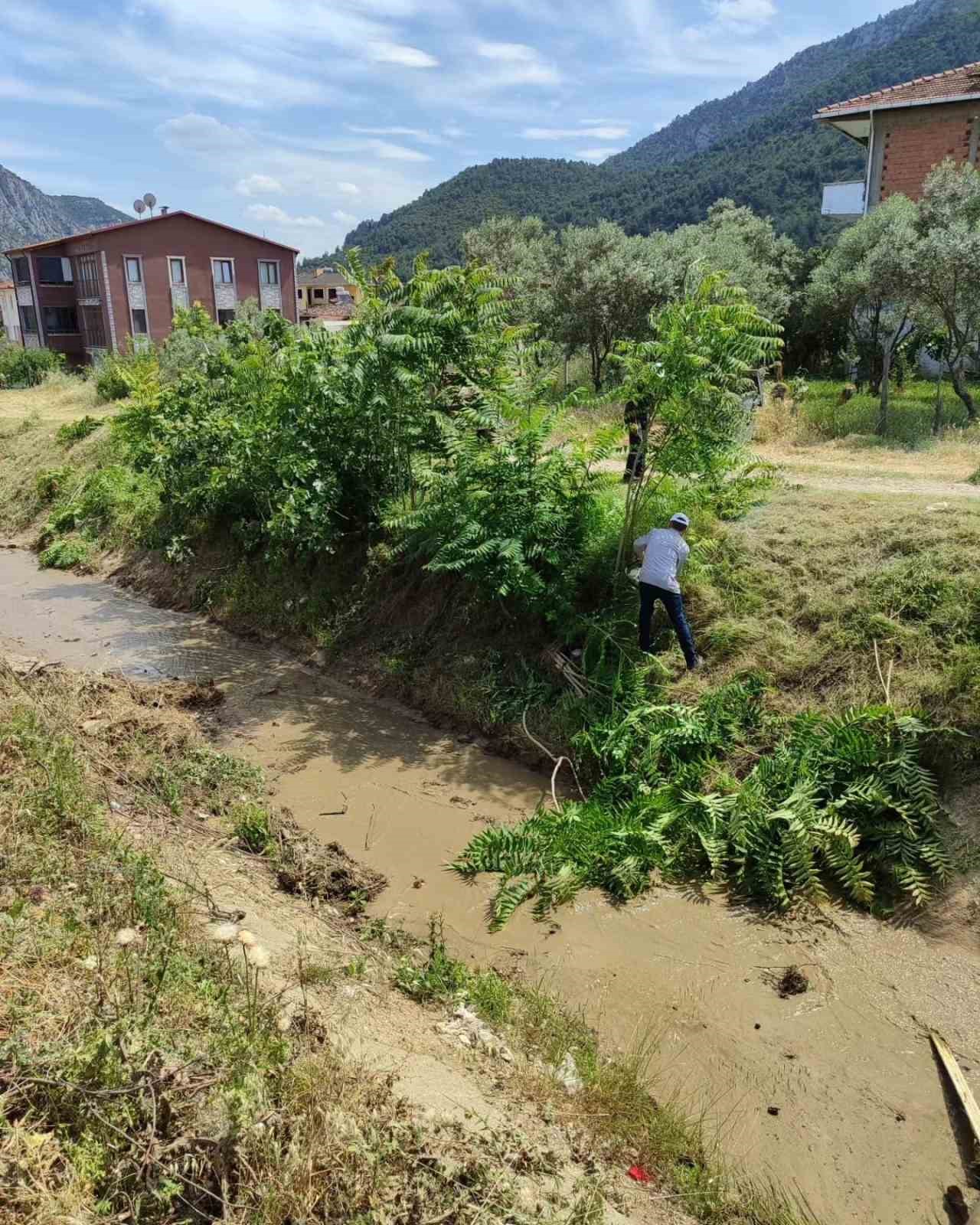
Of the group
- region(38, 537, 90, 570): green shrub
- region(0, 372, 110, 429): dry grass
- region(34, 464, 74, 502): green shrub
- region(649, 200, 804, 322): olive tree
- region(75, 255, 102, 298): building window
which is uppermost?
region(75, 255, 102, 298): building window

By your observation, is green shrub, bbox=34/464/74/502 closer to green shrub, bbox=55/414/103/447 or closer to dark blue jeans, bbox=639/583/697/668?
green shrub, bbox=55/414/103/447

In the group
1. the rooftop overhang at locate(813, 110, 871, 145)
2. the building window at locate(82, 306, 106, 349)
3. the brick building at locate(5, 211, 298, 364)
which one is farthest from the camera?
the building window at locate(82, 306, 106, 349)

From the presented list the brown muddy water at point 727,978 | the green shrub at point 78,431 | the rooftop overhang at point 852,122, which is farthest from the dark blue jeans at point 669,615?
the rooftop overhang at point 852,122

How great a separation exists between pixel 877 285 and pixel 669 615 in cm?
1040

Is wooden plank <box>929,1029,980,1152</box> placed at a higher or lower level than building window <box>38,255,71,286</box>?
lower

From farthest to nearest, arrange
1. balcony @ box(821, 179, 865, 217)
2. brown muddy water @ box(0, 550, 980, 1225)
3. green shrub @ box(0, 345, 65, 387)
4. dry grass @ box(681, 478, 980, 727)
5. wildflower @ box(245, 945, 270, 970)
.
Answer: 1. green shrub @ box(0, 345, 65, 387)
2. balcony @ box(821, 179, 865, 217)
3. dry grass @ box(681, 478, 980, 727)
4. brown muddy water @ box(0, 550, 980, 1225)
5. wildflower @ box(245, 945, 270, 970)

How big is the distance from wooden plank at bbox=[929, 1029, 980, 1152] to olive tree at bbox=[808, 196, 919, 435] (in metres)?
12.9

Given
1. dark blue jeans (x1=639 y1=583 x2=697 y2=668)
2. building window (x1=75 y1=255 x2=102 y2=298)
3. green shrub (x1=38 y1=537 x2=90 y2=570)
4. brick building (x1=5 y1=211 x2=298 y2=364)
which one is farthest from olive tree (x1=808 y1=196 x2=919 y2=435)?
building window (x1=75 y1=255 x2=102 y2=298)

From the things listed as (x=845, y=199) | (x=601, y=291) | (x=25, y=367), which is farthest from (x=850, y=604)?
(x=25, y=367)

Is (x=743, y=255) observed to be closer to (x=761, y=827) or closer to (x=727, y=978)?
(x=761, y=827)

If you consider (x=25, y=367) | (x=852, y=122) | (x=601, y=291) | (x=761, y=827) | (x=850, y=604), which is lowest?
(x=761, y=827)

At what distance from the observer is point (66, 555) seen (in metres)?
16.5

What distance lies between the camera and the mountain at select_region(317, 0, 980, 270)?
229 feet

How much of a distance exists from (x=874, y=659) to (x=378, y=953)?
4.94m
